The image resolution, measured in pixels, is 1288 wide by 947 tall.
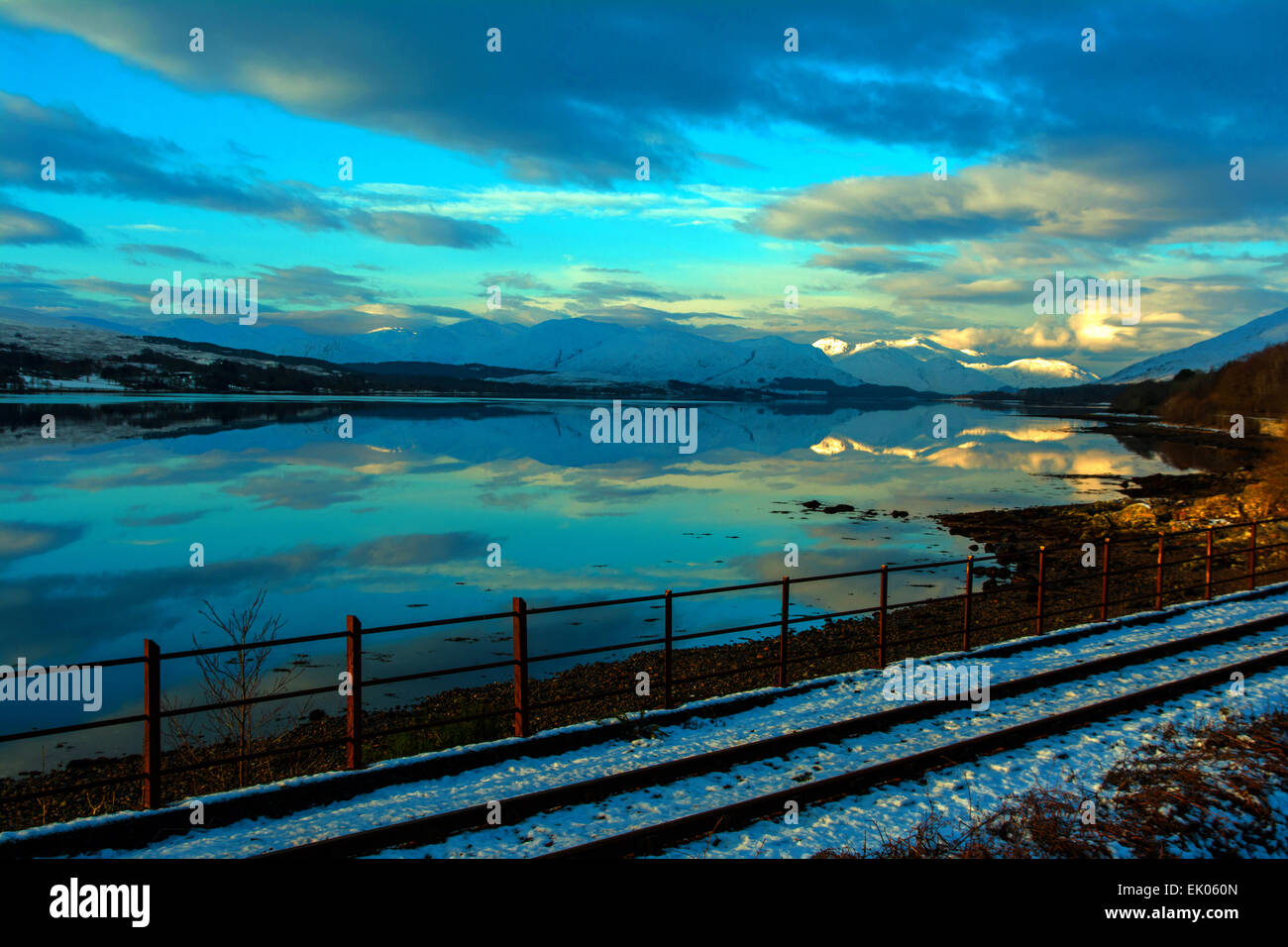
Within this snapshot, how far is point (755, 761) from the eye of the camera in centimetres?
896

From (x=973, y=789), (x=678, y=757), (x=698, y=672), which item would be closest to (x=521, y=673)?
(x=678, y=757)

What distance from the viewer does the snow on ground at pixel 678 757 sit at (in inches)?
278

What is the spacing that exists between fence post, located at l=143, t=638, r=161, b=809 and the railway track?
1747 mm

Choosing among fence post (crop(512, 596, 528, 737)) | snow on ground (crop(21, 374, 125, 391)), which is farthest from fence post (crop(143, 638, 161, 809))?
snow on ground (crop(21, 374, 125, 391))

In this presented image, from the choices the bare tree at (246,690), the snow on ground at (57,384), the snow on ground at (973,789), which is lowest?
the bare tree at (246,690)

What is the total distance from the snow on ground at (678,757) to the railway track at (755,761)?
0.54 feet

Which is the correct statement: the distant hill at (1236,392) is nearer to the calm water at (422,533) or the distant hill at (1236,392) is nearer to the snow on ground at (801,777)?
the calm water at (422,533)

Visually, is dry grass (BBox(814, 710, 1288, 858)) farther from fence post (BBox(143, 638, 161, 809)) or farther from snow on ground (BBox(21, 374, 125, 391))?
snow on ground (BBox(21, 374, 125, 391))

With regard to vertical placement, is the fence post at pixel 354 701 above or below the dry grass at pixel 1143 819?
above

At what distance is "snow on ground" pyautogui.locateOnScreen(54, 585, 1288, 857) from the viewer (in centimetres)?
705

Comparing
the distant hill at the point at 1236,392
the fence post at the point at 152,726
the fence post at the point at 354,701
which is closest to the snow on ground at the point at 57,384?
the fence post at the point at 152,726

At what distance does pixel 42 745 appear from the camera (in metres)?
14.0

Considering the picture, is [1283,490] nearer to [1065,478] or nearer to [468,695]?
[1065,478]

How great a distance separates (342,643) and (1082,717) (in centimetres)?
1690
